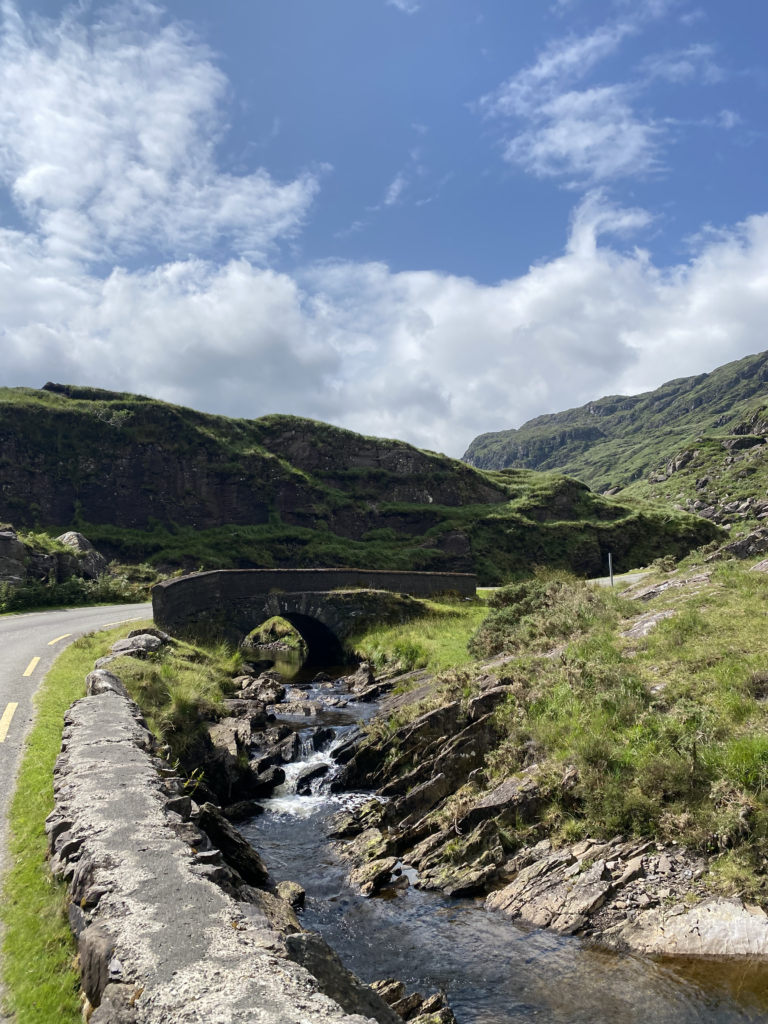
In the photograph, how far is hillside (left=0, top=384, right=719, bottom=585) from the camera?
199ft

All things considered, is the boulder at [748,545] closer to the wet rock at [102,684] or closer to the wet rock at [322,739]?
the wet rock at [322,739]

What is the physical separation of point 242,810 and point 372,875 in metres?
4.55

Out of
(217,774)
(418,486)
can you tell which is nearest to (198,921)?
(217,774)

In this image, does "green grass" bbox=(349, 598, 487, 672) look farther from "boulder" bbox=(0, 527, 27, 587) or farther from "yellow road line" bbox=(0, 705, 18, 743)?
"boulder" bbox=(0, 527, 27, 587)

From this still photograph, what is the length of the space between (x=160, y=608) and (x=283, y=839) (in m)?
15.6

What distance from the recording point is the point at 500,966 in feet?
25.4

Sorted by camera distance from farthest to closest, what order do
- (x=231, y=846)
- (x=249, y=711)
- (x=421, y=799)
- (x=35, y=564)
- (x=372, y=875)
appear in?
1. (x=35, y=564)
2. (x=249, y=711)
3. (x=421, y=799)
4. (x=372, y=875)
5. (x=231, y=846)

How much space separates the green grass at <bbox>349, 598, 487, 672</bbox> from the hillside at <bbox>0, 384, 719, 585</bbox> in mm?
26204

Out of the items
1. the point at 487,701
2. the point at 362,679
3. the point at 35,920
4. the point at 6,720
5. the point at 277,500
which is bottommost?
the point at 362,679

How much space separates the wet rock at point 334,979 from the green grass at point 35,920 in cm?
162

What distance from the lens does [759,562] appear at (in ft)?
67.3

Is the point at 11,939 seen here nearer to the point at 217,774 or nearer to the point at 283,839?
the point at 283,839

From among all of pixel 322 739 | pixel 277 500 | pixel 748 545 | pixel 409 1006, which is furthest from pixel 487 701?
pixel 277 500

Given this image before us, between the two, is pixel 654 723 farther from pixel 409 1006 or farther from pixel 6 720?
pixel 6 720
